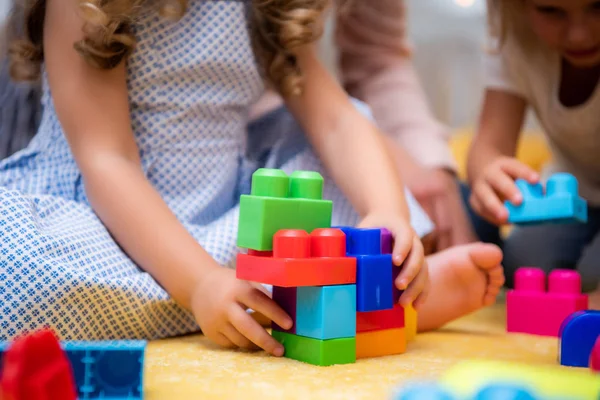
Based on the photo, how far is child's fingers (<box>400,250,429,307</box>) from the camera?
0.62 meters

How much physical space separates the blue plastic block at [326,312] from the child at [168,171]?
0.02 metres

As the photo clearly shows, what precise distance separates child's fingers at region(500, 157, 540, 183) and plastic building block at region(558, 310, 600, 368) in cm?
32

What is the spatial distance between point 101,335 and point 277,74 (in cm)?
41

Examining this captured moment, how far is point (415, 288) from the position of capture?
2.03 feet

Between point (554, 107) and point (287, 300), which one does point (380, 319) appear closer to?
point (287, 300)

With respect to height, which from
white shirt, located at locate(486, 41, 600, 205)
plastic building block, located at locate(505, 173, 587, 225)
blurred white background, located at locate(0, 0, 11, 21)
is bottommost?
plastic building block, located at locate(505, 173, 587, 225)

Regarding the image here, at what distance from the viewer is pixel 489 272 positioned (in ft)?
2.44

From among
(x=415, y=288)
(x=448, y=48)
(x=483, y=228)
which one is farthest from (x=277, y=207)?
(x=448, y=48)

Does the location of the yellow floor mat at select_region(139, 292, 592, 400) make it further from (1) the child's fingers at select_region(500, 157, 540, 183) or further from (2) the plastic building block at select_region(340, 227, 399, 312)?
(1) the child's fingers at select_region(500, 157, 540, 183)

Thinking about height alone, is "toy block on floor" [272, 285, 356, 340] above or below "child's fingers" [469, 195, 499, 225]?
below

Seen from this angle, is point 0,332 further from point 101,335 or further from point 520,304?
point 520,304

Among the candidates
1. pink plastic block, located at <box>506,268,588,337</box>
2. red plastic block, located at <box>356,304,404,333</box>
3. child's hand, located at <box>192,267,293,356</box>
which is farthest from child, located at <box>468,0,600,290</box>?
child's hand, located at <box>192,267,293,356</box>

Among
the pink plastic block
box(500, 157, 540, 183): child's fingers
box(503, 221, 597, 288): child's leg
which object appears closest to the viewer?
the pink plastic block

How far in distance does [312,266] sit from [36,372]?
0.80ft
